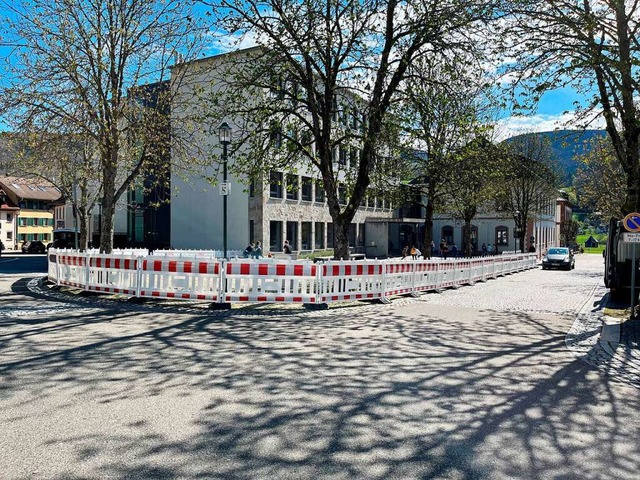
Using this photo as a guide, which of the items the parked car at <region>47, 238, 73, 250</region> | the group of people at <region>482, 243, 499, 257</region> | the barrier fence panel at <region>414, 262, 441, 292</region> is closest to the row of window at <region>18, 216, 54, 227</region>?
the parked car at <region>47, 238, 73, 250</region>

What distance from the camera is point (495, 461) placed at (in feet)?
13.8

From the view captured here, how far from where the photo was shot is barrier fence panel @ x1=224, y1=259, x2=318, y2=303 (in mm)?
12758

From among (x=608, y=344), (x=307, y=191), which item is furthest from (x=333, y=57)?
(x=307, y=191)

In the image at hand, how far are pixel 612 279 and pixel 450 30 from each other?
335 inches

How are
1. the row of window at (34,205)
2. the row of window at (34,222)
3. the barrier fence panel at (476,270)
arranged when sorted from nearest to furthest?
the barrier fence panel at (476,270), the row of window at (34,222), the row of window at (34,205)

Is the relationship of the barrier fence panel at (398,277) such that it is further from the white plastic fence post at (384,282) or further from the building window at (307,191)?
the building window at (307,191)

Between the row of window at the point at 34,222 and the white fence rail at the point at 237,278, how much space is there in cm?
6375

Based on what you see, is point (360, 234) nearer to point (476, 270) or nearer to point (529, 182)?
point (529, 182)

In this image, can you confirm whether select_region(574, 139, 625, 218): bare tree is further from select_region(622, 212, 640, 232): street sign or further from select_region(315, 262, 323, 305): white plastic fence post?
select_region(315, 262, 323, 305): white plastic fence post

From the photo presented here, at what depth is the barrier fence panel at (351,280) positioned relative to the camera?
13.4 metres

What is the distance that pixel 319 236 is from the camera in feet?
153

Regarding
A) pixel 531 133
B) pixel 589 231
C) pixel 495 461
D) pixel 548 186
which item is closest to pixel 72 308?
pixel 495 461

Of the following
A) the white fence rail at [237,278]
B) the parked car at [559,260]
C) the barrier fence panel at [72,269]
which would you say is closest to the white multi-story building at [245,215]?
the parked car at [559,260]

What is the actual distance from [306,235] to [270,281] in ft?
104
